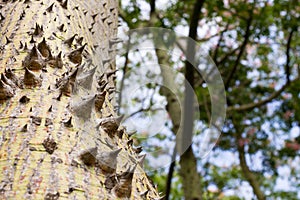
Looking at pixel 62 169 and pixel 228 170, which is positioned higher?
pixel 228 170

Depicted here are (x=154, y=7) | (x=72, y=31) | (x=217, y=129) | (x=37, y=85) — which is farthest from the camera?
(x=154, y=7)

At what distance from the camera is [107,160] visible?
1.12m

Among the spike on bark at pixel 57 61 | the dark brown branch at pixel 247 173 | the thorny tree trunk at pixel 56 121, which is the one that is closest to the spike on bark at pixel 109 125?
the thorny tree trunk at pixel 56 121

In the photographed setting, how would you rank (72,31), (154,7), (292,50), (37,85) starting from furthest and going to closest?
(292,50)
(154,7)
(72,31)
(37,85)

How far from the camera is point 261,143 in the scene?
6.91m

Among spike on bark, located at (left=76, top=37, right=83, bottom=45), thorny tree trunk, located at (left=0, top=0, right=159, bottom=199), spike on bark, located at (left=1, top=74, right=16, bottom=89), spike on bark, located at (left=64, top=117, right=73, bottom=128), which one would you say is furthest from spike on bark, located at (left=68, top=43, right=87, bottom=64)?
spike on bark, located at (left=64, top=117, right=73, bottom=128)

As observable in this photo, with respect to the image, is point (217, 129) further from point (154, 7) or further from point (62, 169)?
point (154, 7)

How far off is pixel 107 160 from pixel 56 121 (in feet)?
0.59

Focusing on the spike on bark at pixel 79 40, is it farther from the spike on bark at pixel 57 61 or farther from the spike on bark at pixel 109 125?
the spike on bark at pixel 109 125

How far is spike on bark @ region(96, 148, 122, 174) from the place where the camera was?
43.9 inches

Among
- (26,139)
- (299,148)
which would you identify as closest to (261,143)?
(299,148)

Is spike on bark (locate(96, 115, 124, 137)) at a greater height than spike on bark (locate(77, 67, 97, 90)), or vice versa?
spike on bark (locate(77, 67, 97, 90))

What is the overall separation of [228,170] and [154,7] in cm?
383

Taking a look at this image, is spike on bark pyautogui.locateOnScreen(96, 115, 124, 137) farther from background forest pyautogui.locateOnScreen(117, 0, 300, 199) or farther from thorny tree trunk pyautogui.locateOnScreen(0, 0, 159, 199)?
background forest pyautogui.locateOnScreen(117, 0, 300, 199)
